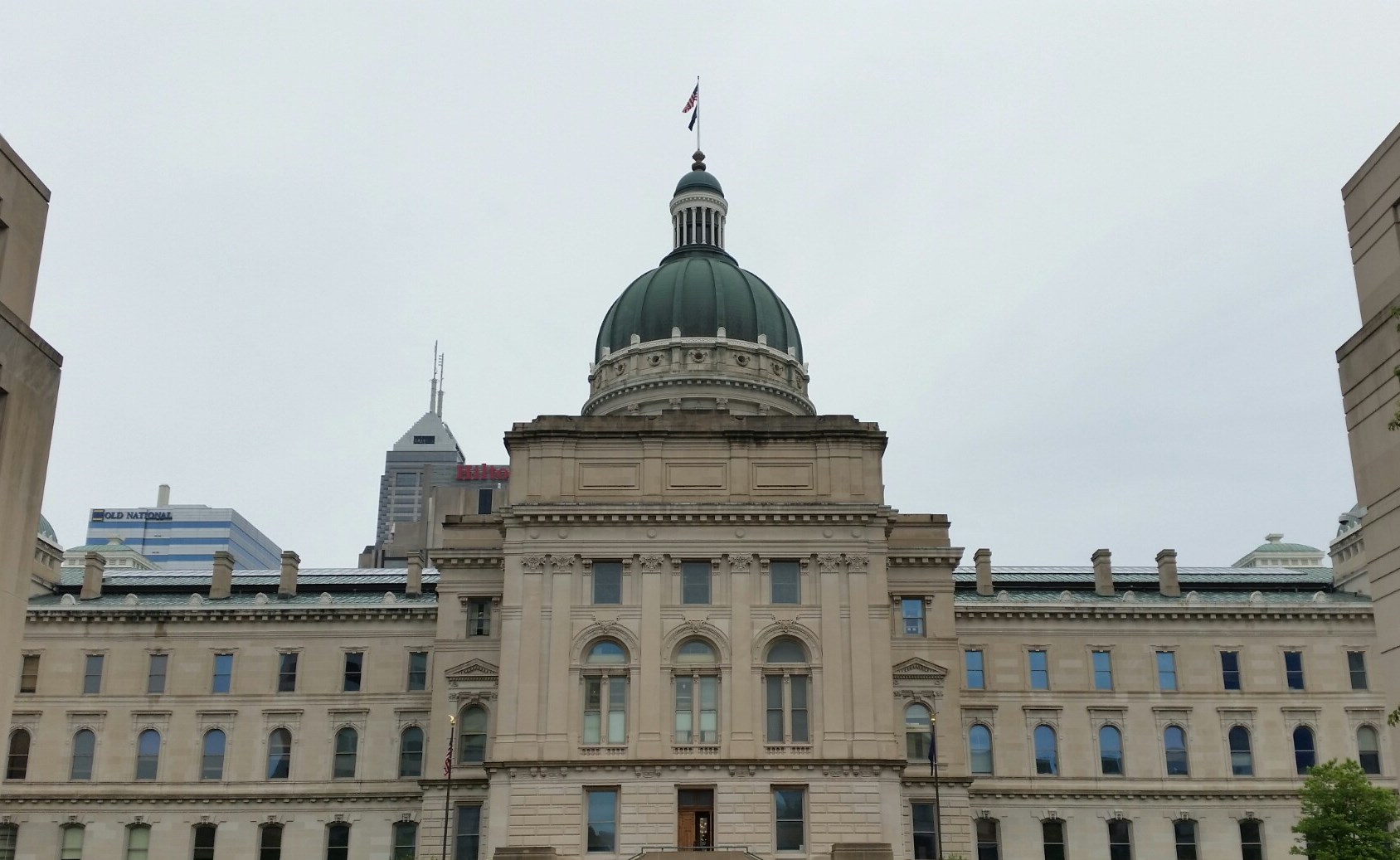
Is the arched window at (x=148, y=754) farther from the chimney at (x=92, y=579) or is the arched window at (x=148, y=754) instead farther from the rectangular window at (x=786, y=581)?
the rectangular window at (x=786, y=581)

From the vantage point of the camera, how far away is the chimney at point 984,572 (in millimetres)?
80875

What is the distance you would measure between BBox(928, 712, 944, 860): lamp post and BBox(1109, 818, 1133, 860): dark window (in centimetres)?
1201

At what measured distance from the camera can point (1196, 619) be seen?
7931cm

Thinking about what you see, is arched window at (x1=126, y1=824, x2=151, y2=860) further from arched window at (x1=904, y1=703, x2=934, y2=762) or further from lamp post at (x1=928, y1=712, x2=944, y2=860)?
lamp post at (x1=928, y1=712, x2=944, y2=860)

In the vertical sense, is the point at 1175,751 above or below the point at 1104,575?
below

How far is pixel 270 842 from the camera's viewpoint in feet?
243

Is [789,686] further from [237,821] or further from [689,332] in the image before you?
[689,332]

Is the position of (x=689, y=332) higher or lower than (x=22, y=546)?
higher

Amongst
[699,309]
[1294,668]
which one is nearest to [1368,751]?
[1294,668]

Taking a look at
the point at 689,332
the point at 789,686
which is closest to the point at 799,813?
the point at 789,686

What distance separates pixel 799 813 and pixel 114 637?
4044 centimetres

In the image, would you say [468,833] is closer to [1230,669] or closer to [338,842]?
[338,842]

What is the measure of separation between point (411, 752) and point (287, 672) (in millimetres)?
8296

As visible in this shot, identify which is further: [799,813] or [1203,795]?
[1203,795]
